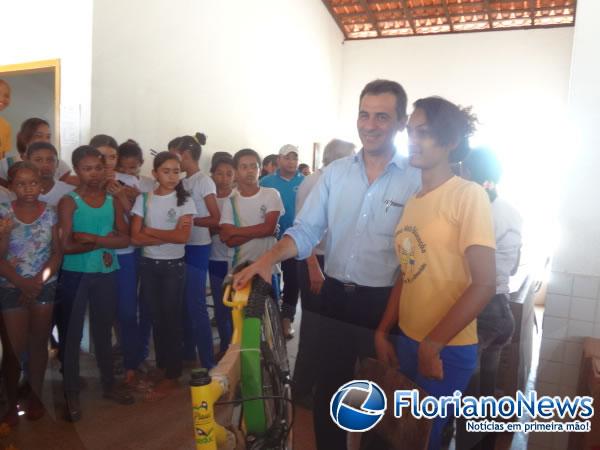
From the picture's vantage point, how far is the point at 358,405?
1.05 meters

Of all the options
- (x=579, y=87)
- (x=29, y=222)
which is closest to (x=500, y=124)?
(x=579, y=87)

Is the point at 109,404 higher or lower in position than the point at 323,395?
lower

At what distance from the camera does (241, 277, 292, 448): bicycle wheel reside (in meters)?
0.66

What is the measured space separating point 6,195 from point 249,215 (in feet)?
3.24

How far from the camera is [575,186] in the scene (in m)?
1.51

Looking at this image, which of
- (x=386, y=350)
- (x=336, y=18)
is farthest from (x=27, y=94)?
(x=386, y=350)

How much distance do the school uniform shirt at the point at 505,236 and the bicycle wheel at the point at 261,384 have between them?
2.90 ft

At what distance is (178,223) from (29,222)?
0.56m

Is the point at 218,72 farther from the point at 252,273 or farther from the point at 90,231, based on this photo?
the point at 252,273

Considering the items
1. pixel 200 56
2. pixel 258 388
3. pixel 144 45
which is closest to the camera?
pixel 258 388

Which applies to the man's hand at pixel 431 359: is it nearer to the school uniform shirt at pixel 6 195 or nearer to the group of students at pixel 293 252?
the group of students at pixel 293 252

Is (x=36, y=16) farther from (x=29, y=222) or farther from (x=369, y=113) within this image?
(x=369, y=113)

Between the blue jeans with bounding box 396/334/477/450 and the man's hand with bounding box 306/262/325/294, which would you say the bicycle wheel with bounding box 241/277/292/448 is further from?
the man's hand with bounding box 306/262/325/294

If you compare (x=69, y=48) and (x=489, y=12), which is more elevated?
(x=489, y=12)
